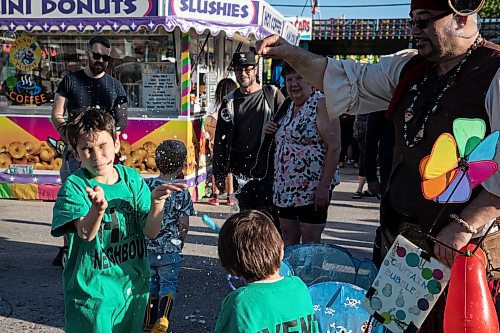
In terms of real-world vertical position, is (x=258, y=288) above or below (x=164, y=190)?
below

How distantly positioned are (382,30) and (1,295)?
15183 mm

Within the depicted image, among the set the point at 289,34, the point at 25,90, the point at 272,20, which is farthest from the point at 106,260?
the point at 289,34

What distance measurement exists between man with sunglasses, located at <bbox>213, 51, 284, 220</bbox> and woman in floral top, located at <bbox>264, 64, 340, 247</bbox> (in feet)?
1.80

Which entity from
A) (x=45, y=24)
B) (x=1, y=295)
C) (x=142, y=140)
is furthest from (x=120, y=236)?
(x=45, y=24)

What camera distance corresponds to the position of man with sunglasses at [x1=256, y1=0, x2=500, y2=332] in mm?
1822

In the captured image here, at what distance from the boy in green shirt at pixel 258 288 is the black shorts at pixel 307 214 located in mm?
1742

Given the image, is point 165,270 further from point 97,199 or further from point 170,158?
point 97,199

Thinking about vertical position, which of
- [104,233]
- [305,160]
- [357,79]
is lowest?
[104,233]

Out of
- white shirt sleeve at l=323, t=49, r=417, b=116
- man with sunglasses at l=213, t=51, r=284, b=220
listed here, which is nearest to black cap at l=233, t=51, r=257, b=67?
man with sunglasses at l=213, t=51, r=284, b=220

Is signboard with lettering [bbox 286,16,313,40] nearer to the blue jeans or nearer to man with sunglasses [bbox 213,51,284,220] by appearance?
man with sunglasses [bbox 213,51,284,220]

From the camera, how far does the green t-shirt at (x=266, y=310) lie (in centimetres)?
176

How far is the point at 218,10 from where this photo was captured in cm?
700

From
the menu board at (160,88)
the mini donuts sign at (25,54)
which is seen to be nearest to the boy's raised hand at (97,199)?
the menu board at (160,88)

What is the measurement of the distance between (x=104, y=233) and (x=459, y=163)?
1351 millimetres
